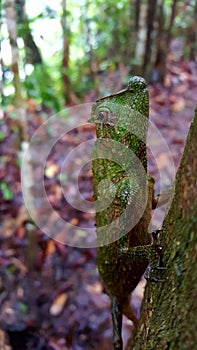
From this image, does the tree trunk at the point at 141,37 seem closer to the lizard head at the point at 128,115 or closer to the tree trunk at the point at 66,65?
the tree trunk at the point at 66,65

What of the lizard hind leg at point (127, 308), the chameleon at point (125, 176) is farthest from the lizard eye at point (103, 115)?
the lizard hind leg at point (127, 308)

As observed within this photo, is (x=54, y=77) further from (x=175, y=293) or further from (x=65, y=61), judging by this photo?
(x=175, y=293)

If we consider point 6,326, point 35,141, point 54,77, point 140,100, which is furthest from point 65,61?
point 140,100

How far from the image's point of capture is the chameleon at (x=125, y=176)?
1341 millimetres

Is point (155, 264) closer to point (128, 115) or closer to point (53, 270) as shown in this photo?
point (128, 115)

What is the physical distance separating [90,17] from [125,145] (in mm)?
4557

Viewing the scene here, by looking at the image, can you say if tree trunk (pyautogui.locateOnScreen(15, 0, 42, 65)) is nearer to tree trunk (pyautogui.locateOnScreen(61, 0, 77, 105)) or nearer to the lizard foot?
tree trunk (pyautogui.locateOnScreen(61, 0, 77, 105))

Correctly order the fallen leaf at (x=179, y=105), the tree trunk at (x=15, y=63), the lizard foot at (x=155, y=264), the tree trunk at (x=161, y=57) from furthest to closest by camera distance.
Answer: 1. the tree trunk at (x=161, y=57)
2. the fallen leaf at (x=179, y=105)
3. the tree trunk at (x=15, y=63)
4. the lizard foot at (x=155, y=264)

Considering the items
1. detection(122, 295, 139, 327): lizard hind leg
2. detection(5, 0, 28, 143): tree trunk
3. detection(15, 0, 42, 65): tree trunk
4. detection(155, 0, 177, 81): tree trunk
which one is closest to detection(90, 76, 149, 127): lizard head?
detection(122, 295, 139, 327): lizard hind leg

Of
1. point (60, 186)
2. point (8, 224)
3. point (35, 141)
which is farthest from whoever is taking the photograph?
point (35, 141)

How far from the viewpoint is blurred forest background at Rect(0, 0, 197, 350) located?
334cm

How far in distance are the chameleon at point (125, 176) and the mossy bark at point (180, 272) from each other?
0.12m

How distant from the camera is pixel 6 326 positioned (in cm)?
327

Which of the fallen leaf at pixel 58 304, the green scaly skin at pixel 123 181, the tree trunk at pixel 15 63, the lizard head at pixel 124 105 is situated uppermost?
the tree trunk at pixel 15 63
